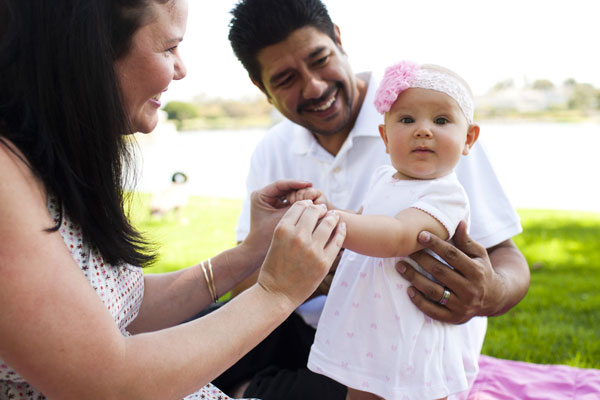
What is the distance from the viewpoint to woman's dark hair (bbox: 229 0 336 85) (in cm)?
269

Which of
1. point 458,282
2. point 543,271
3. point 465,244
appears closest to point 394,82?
point 465,244

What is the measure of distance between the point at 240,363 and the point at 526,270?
4.62 ft

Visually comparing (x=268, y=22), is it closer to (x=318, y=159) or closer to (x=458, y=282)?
(x=318, y=159)

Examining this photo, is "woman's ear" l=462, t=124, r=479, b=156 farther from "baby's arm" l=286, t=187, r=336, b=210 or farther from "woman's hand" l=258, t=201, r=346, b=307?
"woman's hand" l=258, t=201, r=346, b=307

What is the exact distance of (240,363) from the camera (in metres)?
2.56

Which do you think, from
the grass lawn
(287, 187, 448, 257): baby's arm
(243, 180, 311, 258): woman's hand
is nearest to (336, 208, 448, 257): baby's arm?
(287, 187, 448, 257): baby's arm

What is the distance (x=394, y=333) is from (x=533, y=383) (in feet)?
4.10

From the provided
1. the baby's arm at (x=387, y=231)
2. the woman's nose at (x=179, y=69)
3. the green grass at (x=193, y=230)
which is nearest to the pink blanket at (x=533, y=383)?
the baby's arm at (x=387, y=231)

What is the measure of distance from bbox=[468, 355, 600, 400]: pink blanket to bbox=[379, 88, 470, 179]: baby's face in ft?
4.22

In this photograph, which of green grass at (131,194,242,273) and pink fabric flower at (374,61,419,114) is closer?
pink fabric flower at (374,61,419,114)

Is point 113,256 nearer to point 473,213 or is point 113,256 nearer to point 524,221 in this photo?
point 473,213

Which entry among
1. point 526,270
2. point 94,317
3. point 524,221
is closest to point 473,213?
point 526,270

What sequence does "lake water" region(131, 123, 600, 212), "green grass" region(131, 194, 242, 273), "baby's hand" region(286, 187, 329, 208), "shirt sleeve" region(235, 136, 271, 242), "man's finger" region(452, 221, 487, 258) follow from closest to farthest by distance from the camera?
1. "man's finger" region(452, 221, 487, 258)
2. "baby's hand" region(286, 187, 329, 208)
3. "shirt sleeve" region(235, 136, 271, 242)
4. "green grass" region(131, 194, 242, 273)
5. "lake water" region(131, 123, 600, 212)

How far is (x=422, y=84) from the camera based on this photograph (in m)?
1.80
